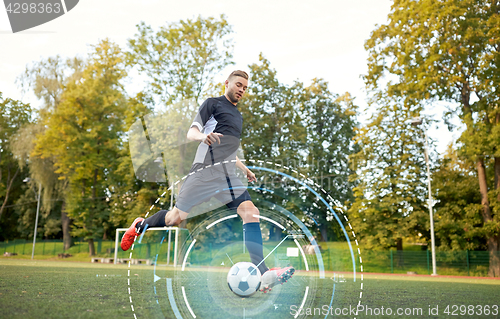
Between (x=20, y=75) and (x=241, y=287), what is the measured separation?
1295 inches

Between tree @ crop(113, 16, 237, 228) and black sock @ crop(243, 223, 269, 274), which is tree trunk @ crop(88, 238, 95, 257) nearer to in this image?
tree @ crop(113, 16, 237, 228)

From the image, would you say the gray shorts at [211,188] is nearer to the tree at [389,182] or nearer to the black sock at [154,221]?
the black sock at [154,221]

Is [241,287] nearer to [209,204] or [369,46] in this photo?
[209,204]

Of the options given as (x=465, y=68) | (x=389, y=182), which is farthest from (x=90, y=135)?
(x=465, y=68)

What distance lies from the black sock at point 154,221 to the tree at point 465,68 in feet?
62.8

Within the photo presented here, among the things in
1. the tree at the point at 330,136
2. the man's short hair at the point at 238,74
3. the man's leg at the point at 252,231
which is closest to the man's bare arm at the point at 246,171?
the man's leg at the point at 252,231

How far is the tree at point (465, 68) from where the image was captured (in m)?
20.2

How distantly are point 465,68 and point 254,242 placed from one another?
21.3 meters

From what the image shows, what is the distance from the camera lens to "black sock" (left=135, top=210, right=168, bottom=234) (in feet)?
13.4

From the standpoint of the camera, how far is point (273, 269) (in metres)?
3.59

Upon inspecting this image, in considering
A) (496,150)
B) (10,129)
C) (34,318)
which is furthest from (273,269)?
(10,129)

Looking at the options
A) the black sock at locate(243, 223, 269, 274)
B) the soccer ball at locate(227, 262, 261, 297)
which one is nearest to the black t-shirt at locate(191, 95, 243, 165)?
the black sock at locate(243, 223, 269, 274)

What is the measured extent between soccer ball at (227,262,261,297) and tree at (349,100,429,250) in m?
21.3

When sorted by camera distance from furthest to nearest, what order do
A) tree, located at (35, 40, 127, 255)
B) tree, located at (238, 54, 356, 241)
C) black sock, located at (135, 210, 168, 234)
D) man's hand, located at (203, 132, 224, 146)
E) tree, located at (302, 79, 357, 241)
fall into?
tree, located at (35, 40, 127, 255)
tree, located at (302, 79, 357, 241)
tree, located at (238, 54, 356, 241)
black sock, located at (135, 210, 168, 234)
man's hand, located at (203, 132, 224, 146)
